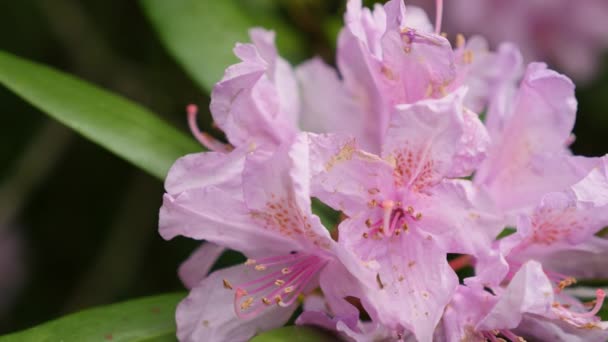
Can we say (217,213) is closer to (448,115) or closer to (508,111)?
(448,115)

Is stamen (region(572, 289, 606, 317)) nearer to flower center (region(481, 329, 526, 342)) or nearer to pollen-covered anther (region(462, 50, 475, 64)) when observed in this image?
flower center (region(481, 329, 526, 342))

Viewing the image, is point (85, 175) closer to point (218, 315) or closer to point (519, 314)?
point (218, 315)

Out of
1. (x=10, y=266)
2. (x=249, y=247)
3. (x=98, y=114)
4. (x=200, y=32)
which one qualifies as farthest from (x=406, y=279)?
(x=10, y=266)

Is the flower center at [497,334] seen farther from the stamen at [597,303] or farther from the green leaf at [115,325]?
the green leaf at [115,325]

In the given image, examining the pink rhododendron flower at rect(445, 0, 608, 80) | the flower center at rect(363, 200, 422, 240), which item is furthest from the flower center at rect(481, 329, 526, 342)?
the pink rhododendron flower at rect(445, 0, 608, 80)

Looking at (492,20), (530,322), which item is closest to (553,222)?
(530,322)

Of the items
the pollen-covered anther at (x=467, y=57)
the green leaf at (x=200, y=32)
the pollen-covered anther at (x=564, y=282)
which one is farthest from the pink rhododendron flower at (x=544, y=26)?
the pollen-covered anther at (x=564, y=282)
